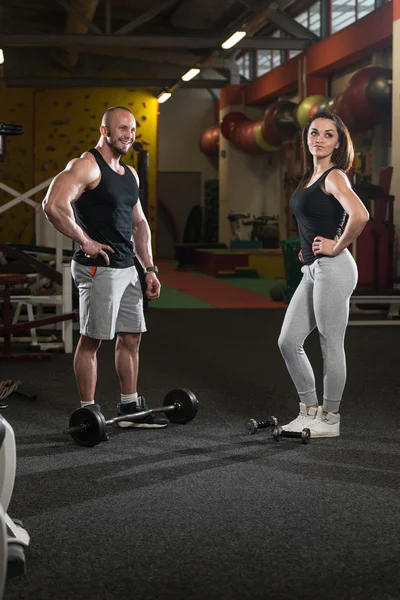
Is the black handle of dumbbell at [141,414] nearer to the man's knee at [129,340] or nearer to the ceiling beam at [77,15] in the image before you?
the man's knee at [129,340]

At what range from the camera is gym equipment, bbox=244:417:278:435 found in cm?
414

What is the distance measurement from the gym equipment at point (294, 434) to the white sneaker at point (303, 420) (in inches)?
1.4

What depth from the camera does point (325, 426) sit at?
160 inches

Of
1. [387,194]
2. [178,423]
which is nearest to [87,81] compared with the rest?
[387,194]

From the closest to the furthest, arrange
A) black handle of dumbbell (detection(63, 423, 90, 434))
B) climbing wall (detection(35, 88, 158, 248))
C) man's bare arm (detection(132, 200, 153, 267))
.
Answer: black handle of dumbbell (detection(63, 423, 90, 434)) → man's bare arm (detection(132, 200, 153, 267)) → climbing wall (detection(35, 88, 158, 248))

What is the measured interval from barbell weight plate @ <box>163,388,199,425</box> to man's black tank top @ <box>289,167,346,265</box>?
3.05ft

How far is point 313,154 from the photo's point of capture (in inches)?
152

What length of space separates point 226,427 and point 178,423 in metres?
0.23

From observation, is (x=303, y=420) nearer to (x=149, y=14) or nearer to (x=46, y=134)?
(x=149, y=14)

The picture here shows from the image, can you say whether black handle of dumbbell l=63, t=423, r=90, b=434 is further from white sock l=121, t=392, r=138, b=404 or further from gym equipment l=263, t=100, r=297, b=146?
gym equipment l=263, t=100, r=297, b=146

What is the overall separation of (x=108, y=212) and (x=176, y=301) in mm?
7112

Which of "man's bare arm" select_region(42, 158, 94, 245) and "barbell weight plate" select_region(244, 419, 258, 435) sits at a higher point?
"man's bare arm" select_region(42, 158, 94, 245)

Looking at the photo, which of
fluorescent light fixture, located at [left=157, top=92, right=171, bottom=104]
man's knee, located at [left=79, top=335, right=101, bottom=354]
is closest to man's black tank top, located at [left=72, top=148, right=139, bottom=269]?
man's knee, located at [left=79, top=335, right=101, bottom=354]

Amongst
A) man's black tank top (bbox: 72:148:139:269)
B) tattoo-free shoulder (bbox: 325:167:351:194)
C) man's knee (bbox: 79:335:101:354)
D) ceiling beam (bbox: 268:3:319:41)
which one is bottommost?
man's knee (bbox: 79:335:101:354)
